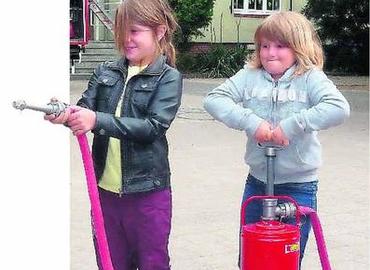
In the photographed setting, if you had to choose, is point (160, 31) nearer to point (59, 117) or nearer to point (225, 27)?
point (59, 117)

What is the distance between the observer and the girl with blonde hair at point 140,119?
2773 mm

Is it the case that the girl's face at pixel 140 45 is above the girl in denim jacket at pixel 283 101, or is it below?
above

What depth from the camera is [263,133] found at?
8.45 feet

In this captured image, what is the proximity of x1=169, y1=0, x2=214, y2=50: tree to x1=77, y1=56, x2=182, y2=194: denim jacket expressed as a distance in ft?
62.7

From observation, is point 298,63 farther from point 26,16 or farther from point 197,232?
point 197,232

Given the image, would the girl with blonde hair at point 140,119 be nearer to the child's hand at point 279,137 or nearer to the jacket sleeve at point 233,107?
the jacket sleeve at point 233,107

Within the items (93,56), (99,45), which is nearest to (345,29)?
(99,45)

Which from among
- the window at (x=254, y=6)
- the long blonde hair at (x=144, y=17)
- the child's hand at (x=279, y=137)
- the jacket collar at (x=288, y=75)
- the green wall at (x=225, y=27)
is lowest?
the child's hand at (x=279, y=137)

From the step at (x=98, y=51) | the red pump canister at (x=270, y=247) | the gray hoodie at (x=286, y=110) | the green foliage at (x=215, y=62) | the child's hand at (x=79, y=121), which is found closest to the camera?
the child's hand at (x=79, y=121)

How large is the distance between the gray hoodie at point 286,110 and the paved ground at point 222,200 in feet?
5.36

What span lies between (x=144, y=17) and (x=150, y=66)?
18cm

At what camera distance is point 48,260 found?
2.85m

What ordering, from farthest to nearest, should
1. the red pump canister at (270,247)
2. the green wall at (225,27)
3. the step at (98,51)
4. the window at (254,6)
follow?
1. the window at (254,6)
2. the green wall at (225,27)
3. the step at (98,51)
4. the red pump canister at (270,247)

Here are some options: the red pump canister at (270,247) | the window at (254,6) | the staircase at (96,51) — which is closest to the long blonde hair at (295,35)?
the red pump canister at (270,247)
